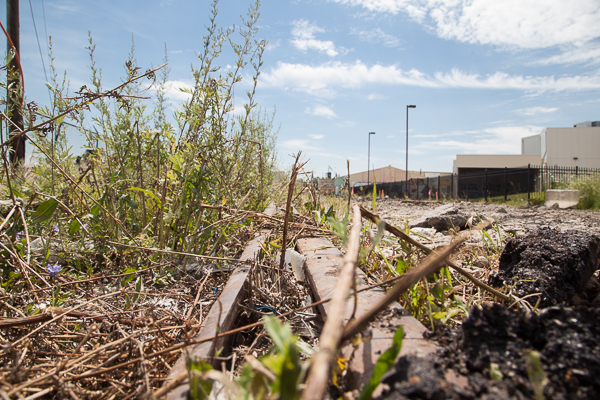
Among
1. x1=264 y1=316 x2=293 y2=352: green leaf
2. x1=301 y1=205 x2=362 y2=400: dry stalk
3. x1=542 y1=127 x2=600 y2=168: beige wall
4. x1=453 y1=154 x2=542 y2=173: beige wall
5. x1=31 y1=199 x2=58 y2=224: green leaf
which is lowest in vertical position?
x1=264 y1=316 x2=293 y2=352: green leaf

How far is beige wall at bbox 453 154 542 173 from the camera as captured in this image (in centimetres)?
3569

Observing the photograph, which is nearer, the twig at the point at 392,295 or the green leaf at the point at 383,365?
the twig at the point at 392,295

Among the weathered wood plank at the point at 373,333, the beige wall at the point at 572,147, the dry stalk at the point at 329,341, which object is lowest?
the weathered wood plank at the point at 373,333

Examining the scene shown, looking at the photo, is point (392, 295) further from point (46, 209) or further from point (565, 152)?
point (565, 152)

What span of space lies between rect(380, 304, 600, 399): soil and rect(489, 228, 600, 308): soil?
753mm

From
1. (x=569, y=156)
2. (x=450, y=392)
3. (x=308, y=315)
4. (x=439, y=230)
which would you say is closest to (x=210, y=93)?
(x=308, y=315)

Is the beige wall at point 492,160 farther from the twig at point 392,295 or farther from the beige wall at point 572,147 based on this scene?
the twig at point 392,295

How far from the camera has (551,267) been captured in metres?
1.50

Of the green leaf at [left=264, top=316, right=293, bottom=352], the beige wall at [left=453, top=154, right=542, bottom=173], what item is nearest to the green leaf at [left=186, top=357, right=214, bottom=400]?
the green leaf at [left=264, top=316, right=293, bottom=352]

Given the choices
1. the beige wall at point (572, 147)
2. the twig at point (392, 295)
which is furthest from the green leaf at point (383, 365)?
the beige wall at point (572, 147)

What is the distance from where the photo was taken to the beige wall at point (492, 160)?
35.7 meters

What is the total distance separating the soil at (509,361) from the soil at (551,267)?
75cm

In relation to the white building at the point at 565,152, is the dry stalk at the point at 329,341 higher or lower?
lower

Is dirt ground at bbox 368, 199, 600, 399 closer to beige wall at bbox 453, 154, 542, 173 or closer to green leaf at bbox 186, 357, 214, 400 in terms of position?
green leaf at bbox 186, 357, 214, 400
